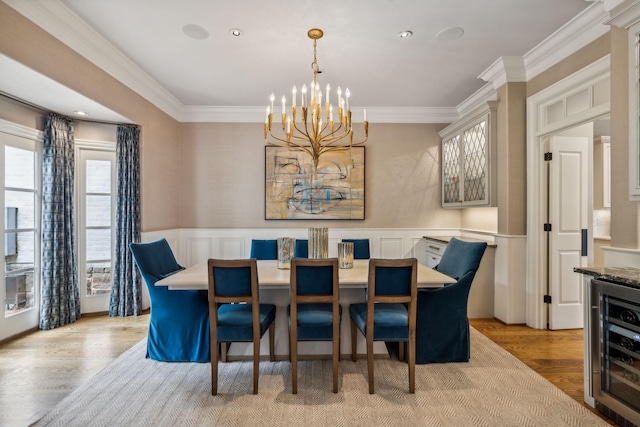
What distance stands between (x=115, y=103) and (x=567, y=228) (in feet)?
16.1

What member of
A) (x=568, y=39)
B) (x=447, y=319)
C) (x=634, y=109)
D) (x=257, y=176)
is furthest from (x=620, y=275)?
(x=257, y=176)

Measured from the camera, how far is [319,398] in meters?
2.21

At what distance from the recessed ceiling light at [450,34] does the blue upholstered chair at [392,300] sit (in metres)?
2.00

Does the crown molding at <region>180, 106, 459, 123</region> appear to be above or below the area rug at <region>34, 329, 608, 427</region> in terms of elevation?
above

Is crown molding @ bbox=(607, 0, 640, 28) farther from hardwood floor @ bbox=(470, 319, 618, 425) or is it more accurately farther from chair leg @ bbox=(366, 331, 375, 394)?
chair leg @ bbox=(366, 331, 375, 394)

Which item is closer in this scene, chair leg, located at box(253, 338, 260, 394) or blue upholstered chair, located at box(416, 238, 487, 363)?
chair leg, located at box(253, 338, 260, 394)

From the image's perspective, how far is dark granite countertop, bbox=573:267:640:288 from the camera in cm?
177

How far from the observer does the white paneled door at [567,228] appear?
135 inches

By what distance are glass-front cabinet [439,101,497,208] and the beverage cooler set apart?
1927 mm

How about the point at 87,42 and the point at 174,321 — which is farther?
the point at 87,42

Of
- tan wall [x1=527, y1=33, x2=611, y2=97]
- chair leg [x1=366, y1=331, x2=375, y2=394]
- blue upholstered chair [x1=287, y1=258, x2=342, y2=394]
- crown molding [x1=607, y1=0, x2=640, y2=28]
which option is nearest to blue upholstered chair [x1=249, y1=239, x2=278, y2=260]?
blue upholstered chair [x1=287, y1=258, x2=342, y2=394]

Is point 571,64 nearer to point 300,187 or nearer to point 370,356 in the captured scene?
point 370,356

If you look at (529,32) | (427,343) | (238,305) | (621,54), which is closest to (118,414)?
(238,305)

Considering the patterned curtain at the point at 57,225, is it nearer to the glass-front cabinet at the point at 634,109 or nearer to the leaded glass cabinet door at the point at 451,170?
the leaded glass cabinet door at the point at 451,170
